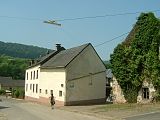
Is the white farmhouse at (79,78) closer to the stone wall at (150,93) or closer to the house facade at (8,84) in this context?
the stone wall at (150,93)

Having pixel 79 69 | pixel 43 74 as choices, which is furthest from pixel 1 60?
pixel 79 69

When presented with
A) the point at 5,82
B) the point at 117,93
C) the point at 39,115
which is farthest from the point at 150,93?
the point at 5,82

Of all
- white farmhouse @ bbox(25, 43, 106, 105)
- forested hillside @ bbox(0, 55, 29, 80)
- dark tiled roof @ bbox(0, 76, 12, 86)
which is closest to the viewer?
white farmhouse @ bbox(25, 43, 106, 105)

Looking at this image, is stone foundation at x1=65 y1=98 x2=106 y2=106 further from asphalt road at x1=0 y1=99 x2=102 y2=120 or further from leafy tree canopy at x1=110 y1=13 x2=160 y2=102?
asphalt road at x1=0 y1=99 x2=102 y2=120

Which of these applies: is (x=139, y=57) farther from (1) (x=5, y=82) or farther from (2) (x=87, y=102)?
(1) (x=5, y=82)

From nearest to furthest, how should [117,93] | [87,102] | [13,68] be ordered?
[117,93]
[87,102]
[13,68]

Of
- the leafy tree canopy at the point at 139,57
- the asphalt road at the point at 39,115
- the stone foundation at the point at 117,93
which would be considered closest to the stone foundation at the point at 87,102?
the stone foundation at the point at 117,93

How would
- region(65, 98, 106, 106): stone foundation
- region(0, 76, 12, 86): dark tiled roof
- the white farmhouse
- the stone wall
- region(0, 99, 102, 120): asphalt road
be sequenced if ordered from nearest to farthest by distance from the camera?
region(0, 99, 102, 120): asphalt road < the stone wall < region(65, 98, 106, 106): stone foundation < the white farmhouse < region(0, 76, 12, 86): dark tiled roof

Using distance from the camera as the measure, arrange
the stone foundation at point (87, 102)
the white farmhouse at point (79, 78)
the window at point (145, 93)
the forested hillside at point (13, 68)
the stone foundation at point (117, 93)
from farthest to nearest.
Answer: the forested hillside at point (13, 68)
the white farmhouse at point (79, 78)
the stone foundation at point (87, 102)
the stone foundation at point (117, 93)
the window at point (145, 93)

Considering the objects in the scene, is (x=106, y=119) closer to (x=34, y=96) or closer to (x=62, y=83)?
(x=62, y=83)

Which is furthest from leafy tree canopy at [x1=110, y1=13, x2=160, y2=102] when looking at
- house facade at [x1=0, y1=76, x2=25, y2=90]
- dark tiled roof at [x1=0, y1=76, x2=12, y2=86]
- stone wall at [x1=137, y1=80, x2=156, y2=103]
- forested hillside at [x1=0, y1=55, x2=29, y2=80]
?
forested hillside at [x1=0, y1=55, x2=29, y2=80]

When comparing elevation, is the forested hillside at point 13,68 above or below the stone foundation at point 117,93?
above

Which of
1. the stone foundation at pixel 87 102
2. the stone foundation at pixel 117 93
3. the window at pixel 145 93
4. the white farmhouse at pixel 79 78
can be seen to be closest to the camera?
the window at pixel 145 93

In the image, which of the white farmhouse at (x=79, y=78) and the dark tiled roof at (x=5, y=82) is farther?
the dark tiled roof at (x=5, y=82)
